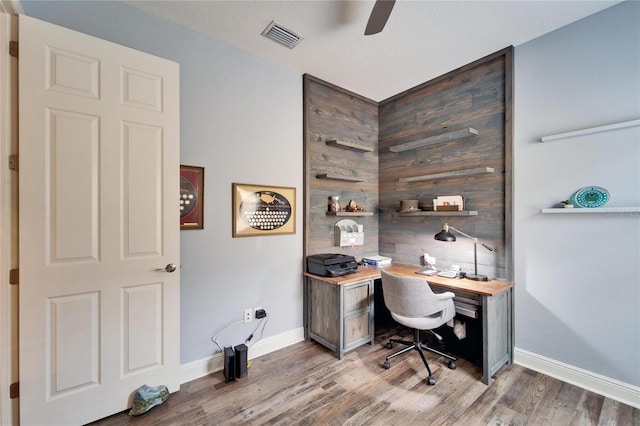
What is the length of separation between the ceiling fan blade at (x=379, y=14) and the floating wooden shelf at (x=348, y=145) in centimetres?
137

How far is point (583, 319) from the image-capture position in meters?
2.04

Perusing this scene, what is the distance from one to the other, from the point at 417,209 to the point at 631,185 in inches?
62.6

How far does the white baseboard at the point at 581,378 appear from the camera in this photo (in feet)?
6.03

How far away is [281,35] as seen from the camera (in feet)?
7.26

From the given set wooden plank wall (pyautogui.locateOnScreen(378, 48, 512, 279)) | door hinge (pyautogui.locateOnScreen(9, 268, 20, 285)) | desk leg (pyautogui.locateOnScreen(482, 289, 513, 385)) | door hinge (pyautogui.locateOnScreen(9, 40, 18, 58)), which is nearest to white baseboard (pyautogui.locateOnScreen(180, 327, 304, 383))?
door hinge (pyautogui.locateOnScreen(9, 268, 20, 285))

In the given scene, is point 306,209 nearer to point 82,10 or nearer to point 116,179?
point 116,179

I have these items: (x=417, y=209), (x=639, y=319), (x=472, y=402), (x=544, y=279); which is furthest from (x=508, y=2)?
(x=472, y=402)

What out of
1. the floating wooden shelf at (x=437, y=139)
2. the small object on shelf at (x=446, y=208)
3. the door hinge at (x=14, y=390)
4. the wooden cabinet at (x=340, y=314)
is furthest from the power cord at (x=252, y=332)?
the floating wooden shelf at (x=437, y=139)

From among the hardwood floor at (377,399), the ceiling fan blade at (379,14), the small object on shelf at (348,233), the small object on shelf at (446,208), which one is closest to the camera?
the ceiling fan blade at (379,14)

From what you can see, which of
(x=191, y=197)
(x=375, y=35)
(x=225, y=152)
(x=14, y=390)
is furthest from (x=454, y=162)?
(x=14, y=390)

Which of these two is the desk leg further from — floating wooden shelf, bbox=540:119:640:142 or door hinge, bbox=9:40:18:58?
door hinge, bbox=9:40:18:58

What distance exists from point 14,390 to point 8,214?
99 centimetres

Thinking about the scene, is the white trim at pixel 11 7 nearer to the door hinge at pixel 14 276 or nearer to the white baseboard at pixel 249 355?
the door hinge at pixel 14 276

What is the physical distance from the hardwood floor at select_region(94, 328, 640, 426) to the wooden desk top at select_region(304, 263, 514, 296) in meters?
0.70
